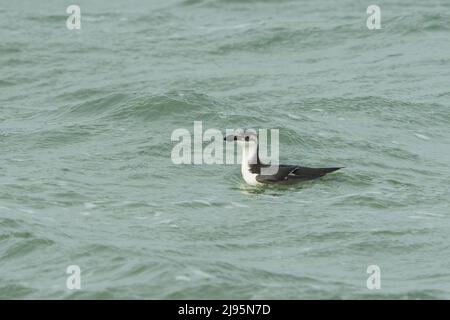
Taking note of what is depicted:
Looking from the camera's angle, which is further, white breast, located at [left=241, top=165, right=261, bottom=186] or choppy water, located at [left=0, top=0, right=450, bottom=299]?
white breast, located at [left=241, top=165, right=261, bottom=186]

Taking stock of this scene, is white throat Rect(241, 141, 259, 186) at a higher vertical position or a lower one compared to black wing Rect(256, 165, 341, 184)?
higher

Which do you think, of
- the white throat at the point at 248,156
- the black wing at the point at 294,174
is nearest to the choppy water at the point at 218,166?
the black wing at the point at 294,174

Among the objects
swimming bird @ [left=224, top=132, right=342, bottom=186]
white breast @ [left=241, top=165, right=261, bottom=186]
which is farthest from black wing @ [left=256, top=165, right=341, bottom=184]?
white breast @ [left=241, top=165, right=261, bottom=186]

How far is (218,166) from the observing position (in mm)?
19719

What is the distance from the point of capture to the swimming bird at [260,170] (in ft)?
59.7

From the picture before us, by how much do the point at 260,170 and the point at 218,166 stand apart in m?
1.41

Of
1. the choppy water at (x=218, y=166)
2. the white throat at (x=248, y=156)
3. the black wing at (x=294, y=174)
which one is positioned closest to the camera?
the choppy water at (x=218, y=166)

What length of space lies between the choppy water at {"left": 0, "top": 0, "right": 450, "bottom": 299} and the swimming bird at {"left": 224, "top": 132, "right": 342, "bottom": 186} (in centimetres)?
23

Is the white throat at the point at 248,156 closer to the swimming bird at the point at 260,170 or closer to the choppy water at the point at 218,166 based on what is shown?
the swimming bird at the point at 260,170

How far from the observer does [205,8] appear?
32219mm

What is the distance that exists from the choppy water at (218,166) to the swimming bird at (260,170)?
23 cm

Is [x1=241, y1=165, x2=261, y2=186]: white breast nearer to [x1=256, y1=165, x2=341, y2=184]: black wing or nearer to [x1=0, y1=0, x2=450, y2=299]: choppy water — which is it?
[x1=256, y1=165, x2=341, y2=184]: black wing

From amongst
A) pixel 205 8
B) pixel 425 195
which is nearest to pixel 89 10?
pixel 205 8

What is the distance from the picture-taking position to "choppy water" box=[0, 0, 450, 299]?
14.4 meters
